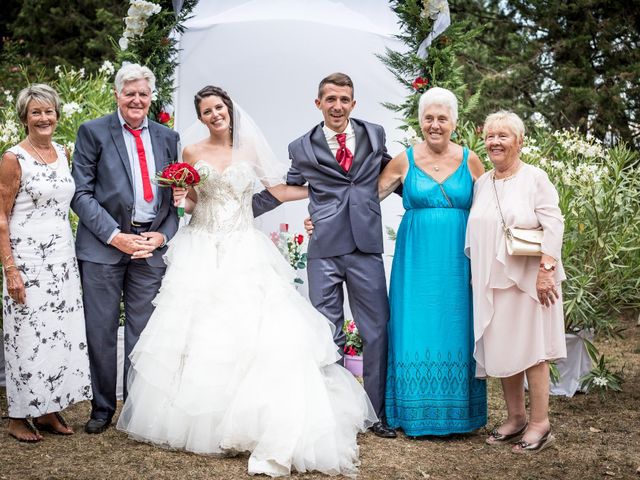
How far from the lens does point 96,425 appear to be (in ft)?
14.9

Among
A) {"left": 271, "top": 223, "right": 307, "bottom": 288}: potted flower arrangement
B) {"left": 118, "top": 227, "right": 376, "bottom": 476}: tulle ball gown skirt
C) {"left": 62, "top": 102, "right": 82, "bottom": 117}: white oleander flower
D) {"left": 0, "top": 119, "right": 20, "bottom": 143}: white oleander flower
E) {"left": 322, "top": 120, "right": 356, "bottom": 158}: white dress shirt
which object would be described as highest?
{"left": 62, "top": 102, "right": 82, "bottom": 117}: white oleander flower

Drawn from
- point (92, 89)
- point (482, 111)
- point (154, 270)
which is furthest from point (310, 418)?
point (482, 111)

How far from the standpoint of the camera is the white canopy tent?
6723 millimetres

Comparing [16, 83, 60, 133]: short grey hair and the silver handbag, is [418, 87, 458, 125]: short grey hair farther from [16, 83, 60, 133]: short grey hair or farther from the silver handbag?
[16, 83, 60, 133]: short grey hair

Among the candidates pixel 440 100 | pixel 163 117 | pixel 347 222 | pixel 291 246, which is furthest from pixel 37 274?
pixel 291 246

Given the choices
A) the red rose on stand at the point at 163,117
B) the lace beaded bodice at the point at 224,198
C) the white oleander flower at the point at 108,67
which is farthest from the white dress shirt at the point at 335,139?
the white oleander flower at the point at 108,67

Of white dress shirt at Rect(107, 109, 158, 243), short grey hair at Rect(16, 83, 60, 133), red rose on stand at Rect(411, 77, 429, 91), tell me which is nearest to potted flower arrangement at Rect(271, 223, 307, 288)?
red rose on stand at Rect(411, 77, 429, 91)

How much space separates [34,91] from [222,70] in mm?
2675

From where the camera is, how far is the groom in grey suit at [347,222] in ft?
14.8

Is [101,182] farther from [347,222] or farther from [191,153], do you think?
[347,222]

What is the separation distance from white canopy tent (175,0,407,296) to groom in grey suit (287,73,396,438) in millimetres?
2153

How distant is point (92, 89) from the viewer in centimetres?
720

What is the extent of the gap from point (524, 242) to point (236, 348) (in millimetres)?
1636

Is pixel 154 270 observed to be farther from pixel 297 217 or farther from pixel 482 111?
pixel 482 111
